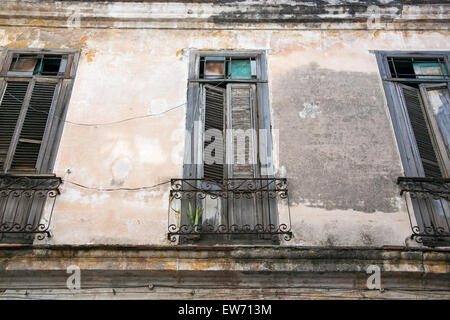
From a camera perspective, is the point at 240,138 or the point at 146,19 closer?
the point at 240,138

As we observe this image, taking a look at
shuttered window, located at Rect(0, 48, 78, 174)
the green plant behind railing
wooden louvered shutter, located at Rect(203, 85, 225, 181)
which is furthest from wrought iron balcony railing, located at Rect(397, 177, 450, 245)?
shuttered window, located at Rect(0, 48, 78, 174)

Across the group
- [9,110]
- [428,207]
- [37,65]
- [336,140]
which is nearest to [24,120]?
[9,110]

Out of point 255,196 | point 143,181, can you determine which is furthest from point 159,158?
point 255,196

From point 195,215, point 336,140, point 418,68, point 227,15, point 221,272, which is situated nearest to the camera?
point 221,272

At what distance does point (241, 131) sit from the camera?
6.41 metres

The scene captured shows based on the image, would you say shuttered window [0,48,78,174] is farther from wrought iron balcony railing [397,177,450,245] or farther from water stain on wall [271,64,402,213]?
wrought iron balcony railing [397,177,450,245]

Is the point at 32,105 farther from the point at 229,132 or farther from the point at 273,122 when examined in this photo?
the point at 273,122

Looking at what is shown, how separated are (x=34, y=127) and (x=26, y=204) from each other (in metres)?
1.15

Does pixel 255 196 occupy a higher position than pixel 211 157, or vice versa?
pixel 211 157

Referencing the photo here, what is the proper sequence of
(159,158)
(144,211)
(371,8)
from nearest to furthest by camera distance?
(144,211), (159,158), (371,8)

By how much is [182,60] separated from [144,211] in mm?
2400

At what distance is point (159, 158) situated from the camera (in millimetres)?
6105
